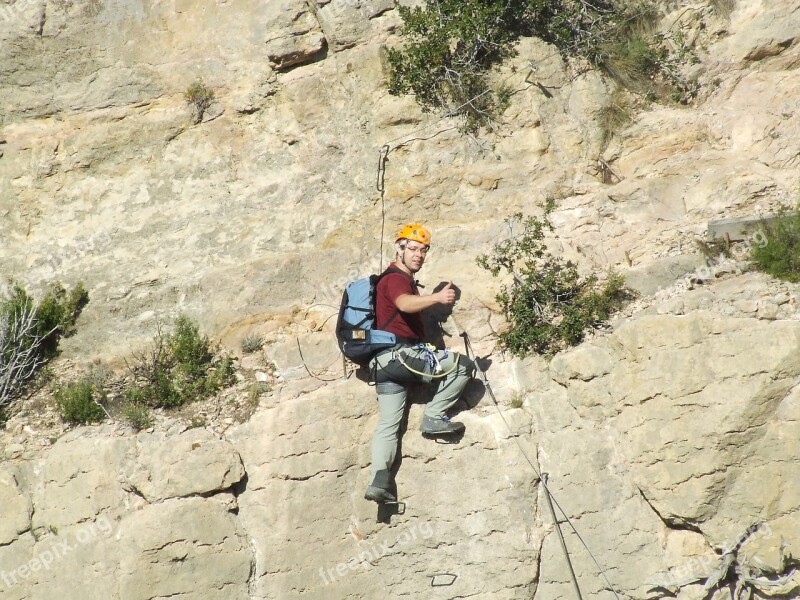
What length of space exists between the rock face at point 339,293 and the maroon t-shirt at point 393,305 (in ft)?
2.32

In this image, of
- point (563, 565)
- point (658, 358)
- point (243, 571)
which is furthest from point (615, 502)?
point (243, 571)

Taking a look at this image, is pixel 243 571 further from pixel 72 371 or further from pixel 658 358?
pixel 658 358

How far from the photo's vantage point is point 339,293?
855 centimetres

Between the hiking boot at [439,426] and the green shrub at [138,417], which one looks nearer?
the hiking boot at [439,426]

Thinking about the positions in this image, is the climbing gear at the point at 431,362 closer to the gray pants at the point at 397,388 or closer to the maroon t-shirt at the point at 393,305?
the gray pants at the point at 397,388

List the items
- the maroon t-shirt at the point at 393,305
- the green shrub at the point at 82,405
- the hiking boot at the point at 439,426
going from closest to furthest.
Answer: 1. the hiking boot at the point at 439,426
2. the maroon t-shirt at the point at 393,305
3. the green shrub at the point at 82,405

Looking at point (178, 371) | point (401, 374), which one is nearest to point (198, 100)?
point (178, 371)

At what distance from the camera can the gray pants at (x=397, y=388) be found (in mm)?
7156

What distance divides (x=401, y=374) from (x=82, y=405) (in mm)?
3098

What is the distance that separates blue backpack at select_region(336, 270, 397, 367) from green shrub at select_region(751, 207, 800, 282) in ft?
10.4

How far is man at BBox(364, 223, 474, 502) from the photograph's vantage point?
23.4 feet

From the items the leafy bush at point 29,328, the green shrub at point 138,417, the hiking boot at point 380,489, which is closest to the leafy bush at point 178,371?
the green shrub at point 138,417

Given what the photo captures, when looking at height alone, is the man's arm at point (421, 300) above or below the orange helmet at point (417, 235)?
below

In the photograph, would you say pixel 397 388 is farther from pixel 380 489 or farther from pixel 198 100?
pixel 198 100
